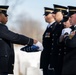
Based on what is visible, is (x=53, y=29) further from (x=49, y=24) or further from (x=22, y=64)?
(x=22, y=64)

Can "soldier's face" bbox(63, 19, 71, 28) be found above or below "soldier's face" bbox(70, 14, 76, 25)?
below

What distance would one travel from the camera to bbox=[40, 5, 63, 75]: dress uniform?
31.2 ft

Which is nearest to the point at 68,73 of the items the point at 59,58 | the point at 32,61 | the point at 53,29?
the point at 59,58

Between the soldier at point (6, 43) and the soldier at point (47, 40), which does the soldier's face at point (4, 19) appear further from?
the soldier at point (47, 40)

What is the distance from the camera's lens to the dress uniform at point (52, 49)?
9516mm

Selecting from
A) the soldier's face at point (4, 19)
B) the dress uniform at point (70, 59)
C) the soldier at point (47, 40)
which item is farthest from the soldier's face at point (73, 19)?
the soldier at point (47, 40)

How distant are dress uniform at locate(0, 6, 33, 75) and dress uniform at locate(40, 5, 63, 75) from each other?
644 mm

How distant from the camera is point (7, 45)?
9.05 meters

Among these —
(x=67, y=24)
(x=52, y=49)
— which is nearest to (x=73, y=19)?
(x=67, y=24)

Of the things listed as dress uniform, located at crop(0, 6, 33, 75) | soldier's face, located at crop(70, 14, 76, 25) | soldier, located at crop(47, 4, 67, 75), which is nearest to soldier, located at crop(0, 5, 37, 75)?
dress uniform, located at crop(0, 6, 33, 75)

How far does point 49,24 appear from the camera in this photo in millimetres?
10133

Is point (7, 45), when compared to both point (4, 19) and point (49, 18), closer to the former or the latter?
point (4, 19)

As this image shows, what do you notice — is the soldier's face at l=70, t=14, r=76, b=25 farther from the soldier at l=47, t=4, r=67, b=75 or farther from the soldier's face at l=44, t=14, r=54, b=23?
the soldier's face at l=44, t=14, r=54, b=23

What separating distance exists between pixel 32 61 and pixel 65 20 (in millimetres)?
5343
